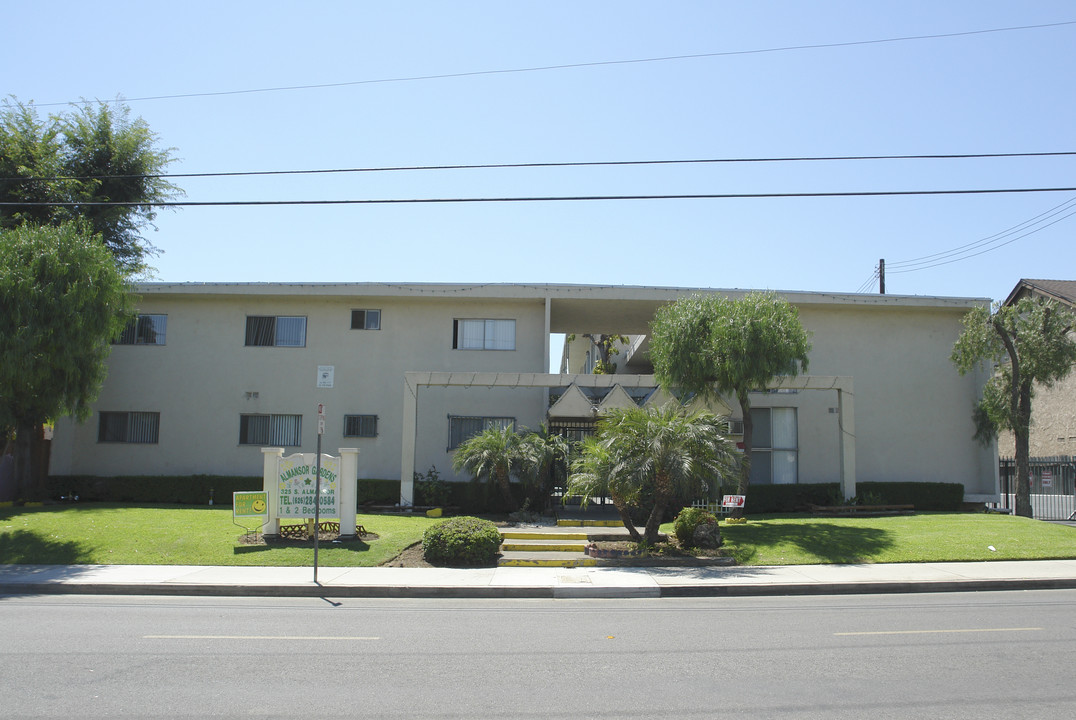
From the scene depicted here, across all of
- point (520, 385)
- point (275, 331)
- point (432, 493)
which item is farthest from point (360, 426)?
point (520, 385)

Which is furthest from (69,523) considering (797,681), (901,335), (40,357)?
(901,335)

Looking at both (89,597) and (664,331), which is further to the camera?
(664,331)

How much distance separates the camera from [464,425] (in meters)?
23.7

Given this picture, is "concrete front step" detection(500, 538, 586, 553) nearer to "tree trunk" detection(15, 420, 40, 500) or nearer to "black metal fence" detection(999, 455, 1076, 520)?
"tree trunk" detection(15, 420, 40, 500)

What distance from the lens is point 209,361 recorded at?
80.2ft

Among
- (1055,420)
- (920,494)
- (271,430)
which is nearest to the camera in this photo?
(920,494)

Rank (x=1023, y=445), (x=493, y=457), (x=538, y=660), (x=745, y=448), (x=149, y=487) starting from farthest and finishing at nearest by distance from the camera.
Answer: (x=149, y=487)
(x=1023, y=445)
(x=745, y=448)
(x=493, y=457)
(x=538, y=660)

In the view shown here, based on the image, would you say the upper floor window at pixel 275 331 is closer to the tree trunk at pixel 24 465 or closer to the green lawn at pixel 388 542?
the tree trunk at pixel 24 465

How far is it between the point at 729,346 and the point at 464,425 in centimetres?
918

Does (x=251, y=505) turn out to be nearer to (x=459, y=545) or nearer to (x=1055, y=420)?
(x=459, y=545)

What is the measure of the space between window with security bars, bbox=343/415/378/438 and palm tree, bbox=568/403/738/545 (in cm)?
1038

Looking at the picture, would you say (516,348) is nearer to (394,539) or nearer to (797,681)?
(394,539)

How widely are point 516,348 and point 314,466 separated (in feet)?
31.5

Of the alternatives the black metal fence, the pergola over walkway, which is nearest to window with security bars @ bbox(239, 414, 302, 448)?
the pergola over walkway
